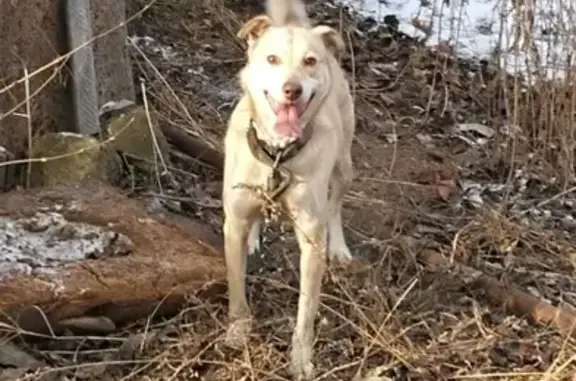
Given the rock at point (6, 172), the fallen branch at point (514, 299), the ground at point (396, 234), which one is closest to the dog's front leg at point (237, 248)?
the ground at point (396, 234)

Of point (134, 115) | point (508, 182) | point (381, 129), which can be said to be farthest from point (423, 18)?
point (134, 115)

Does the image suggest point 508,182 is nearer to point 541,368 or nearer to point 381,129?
point 381,129

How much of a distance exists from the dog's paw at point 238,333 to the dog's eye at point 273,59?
908mm

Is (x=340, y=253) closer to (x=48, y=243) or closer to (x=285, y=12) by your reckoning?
(x=285, y=12)

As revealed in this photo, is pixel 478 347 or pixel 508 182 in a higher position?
pixel 508 182

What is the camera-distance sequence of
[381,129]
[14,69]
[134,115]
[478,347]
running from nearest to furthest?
[478,347], [14,69], [134,115], [381,129]

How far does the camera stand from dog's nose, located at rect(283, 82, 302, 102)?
405 centimetres

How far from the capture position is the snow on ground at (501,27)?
653 cm

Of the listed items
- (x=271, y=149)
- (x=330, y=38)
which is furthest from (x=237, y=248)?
(x=330, y=38)

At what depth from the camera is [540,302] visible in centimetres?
490

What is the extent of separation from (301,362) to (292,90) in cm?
94

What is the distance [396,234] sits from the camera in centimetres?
554

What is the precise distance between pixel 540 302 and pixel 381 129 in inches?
103

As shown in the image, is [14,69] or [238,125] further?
[14,69]
